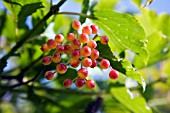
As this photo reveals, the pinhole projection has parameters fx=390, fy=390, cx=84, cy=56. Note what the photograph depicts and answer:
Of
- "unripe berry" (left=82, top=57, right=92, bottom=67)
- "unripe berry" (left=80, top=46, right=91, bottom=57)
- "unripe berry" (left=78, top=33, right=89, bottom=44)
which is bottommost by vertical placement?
"unripe berry" (left=82, top=57, right=92, bottom=67)

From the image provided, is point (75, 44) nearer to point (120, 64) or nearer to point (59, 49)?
point (59, 49)

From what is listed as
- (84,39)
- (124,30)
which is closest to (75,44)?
(84,39)

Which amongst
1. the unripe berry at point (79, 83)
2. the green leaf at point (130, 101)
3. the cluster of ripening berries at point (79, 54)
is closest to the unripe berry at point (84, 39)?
the cluster of ripening berries at point (79, 54)

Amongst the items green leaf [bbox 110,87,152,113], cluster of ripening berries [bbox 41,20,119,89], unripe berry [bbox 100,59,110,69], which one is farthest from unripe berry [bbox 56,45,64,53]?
green leaf [bbox 110,87,152,113]

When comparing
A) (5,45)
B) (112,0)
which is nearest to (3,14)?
(5,45)

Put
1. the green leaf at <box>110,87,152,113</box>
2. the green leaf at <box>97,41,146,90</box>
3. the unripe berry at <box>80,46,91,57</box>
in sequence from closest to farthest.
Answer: the unripe berry at <box>80,46,91,57</box>
the green leaf at <box>97,41,146,90</box>
the green leaf at <box>110,87,152,113</box>

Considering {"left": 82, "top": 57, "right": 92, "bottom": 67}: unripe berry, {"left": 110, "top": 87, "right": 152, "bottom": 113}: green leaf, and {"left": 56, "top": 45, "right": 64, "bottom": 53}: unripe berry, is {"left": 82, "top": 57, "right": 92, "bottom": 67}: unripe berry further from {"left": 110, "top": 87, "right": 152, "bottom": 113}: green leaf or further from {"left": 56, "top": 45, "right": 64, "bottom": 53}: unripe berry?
{"left": 110, "top": 87, "right": 152, "bottom": 113}: green leaf

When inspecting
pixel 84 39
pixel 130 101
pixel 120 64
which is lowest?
pixel 130 101
